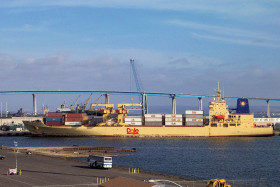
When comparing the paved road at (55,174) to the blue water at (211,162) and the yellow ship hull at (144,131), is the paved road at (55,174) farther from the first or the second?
the yellow ship hull at (144,131)

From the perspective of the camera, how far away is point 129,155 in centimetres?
5800

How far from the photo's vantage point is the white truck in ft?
136

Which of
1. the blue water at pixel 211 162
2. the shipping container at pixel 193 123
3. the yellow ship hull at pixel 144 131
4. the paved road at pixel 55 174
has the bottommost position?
the blue water at pixel 211 162

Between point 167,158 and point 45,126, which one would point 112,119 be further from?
point 167,158

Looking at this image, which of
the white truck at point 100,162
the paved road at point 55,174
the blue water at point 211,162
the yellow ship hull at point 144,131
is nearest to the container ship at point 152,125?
the yellow ship hull at point 144,131

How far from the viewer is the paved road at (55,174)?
108 feet

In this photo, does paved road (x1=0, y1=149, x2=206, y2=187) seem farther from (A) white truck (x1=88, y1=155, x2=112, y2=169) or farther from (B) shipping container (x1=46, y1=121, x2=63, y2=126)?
(B) shipping container (x1=46, y1=121, x2=63, y2=126)

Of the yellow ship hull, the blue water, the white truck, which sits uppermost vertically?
the yellow ship hull

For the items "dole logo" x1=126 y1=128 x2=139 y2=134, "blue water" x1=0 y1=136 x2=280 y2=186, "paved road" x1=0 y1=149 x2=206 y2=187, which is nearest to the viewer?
"paved road" x1=0 y1=149 x2=206 y2=187

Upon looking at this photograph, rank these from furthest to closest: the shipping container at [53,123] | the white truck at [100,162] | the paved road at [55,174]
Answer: the shipping container at [53,123] → the white truck at [100,162] → the paved road at [55,174]

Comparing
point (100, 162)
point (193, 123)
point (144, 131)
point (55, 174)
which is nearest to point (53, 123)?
point (144, 131)

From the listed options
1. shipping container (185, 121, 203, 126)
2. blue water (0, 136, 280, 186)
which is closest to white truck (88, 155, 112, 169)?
blue water (0, 136, 280, 186)

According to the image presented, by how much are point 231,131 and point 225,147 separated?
2072 cm

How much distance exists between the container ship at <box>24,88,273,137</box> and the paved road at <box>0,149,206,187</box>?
126 feet
